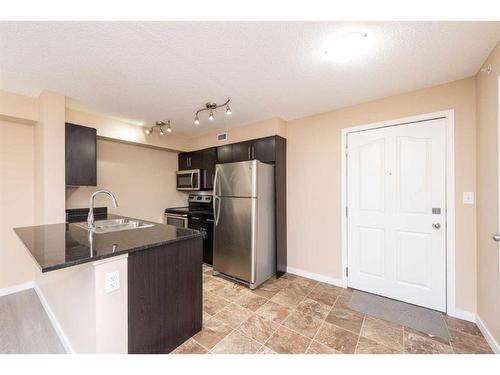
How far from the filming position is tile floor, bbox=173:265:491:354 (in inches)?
68.1

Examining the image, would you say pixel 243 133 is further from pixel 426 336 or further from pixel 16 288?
pixel 16 288

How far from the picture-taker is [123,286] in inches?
54.2

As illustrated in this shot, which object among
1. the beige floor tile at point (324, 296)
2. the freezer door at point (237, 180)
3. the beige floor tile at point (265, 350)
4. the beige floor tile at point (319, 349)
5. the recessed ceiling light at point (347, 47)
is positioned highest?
the recessed ceiling light at point (347, 47)

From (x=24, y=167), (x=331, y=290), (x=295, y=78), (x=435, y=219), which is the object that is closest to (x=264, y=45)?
(x=295, y=78)

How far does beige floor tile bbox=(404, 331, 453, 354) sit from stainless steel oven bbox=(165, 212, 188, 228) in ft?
10.6

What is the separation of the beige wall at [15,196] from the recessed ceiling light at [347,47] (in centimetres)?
362

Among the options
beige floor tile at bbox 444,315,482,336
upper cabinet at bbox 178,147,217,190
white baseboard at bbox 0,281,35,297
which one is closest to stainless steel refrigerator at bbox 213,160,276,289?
upper cabinet at bbox 178,147,217,190

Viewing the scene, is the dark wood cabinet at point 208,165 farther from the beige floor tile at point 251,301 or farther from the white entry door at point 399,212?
the white entry door at point 399,212

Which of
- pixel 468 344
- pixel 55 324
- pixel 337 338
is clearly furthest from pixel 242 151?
pixel 468 344

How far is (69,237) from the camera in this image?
1.65 metres

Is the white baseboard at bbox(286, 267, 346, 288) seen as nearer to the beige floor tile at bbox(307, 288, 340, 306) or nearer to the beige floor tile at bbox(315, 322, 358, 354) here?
the beige floor tile at bbox(307, 288, 340, 306)

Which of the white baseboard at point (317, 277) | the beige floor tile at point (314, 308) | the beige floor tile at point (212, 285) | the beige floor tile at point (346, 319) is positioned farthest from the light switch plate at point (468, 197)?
the beige floor tile at point (212, 285)

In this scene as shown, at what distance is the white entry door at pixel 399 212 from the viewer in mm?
2262
